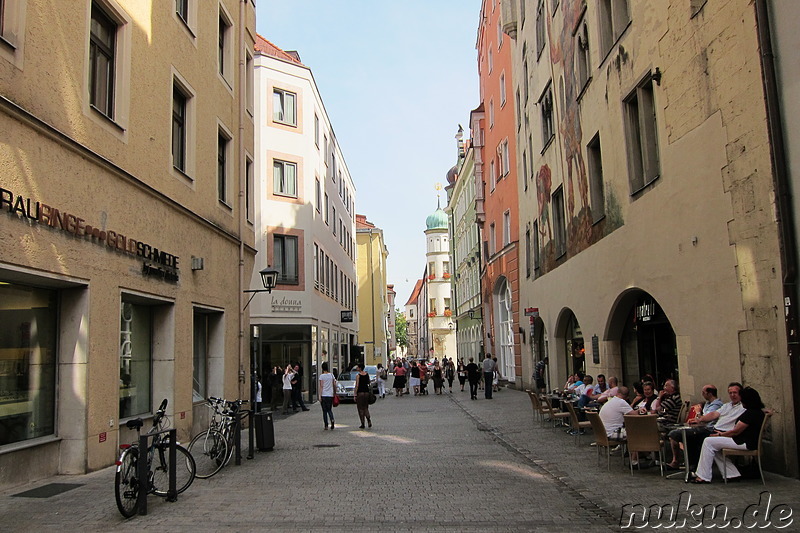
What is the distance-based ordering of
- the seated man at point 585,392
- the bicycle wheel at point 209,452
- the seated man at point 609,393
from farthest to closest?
the seated man at point 585,392 → the seated man at point 609,393 → the bicycle wheel at point 209,452

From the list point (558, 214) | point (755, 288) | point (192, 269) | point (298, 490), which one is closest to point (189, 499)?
point (298, 490)

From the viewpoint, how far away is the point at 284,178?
30.6m

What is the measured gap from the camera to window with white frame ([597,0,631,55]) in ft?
51.6

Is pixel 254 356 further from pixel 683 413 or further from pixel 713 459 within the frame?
pixel 713 459

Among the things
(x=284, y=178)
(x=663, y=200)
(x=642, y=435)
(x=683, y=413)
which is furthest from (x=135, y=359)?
(x=284, y=178)

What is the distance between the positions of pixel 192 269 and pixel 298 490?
695cm

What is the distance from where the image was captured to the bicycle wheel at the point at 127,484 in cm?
754

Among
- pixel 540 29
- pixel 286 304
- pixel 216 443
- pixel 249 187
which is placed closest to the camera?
pixel 216 443

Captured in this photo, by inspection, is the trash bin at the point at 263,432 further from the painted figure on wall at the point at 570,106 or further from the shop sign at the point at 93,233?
the painted figure on wall at the point at 570,106

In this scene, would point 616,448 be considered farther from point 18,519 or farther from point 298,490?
point 18,519

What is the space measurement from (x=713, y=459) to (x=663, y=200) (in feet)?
17.4

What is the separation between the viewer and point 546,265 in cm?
2505

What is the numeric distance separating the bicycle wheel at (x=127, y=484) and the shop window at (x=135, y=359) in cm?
449

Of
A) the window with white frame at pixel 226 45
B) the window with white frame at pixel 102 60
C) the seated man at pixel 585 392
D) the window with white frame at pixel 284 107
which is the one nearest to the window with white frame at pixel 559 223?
the seated man at pixel 585 392
